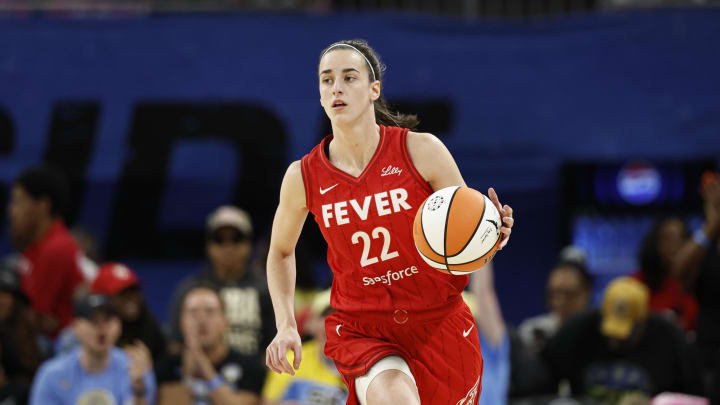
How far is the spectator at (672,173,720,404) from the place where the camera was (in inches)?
333

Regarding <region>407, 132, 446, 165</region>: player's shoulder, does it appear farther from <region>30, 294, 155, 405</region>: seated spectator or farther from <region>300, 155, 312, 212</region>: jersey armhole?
<region>30, 294, 155, 405</region>: seated spectator

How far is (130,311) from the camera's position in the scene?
8492mm

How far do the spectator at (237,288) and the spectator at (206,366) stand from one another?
0.85 feet

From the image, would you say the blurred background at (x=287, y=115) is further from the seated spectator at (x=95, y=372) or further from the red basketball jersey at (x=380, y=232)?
the red basketball jersey at (x=380, y=232)

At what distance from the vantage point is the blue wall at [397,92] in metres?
10.1

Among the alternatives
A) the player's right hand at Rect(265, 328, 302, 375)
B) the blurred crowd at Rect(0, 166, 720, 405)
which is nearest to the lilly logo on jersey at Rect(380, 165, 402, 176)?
the player's right hand at Rect(265, 328, 302, 375)

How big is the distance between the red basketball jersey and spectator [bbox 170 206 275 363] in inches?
131

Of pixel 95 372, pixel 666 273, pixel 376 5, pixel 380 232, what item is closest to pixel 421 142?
pixel 380 232

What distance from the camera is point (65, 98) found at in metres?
10.5

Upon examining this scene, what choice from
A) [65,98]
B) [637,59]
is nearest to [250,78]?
[65,98]

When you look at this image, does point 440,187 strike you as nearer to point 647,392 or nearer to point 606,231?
point 647,392

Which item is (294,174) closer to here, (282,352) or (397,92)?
(282,352)

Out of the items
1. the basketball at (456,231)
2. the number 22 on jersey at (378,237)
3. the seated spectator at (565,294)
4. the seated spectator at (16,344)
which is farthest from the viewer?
the seated spectator at (565,294)

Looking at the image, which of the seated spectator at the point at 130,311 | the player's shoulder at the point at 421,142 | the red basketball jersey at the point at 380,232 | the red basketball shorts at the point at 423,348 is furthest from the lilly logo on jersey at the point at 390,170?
the seated spectator at the point at 130,311
